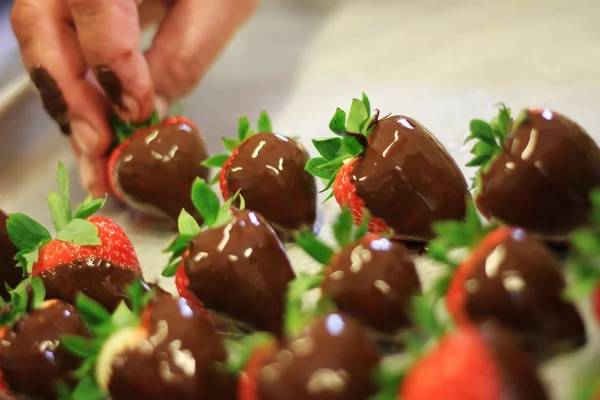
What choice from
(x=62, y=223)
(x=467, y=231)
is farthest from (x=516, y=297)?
(x=62, y=223)

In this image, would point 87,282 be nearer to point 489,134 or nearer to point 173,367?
point 173,367

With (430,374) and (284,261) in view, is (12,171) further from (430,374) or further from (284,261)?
(430,374)

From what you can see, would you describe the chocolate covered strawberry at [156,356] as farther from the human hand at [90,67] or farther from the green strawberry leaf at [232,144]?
the human hand at [90,67]

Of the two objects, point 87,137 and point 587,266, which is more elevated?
point 587,266

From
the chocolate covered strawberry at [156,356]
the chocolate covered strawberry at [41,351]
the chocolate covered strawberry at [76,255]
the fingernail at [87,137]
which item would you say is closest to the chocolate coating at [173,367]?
the chocolate covered strawberry at [156,356]

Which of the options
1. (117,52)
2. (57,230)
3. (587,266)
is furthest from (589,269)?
(117,52)

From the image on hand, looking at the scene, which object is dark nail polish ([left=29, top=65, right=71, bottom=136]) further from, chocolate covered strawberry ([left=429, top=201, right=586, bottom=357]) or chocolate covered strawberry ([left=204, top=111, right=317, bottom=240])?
chocolate covered strawberry ([left=429, top=201, right=586, bottom=357])
